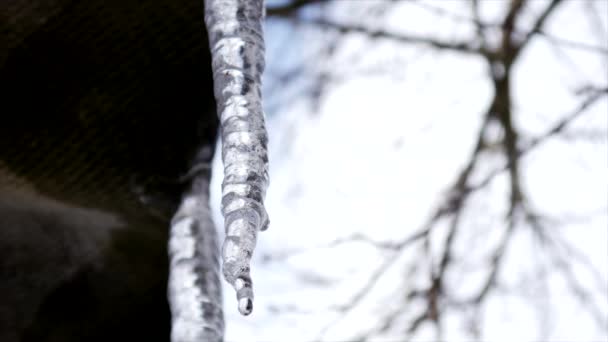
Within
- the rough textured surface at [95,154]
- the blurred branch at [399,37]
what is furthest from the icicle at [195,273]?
the blurred branch at [399,37]

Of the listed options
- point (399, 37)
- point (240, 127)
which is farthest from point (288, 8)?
point (240, 127)

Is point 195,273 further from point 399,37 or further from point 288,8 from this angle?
point 288,8

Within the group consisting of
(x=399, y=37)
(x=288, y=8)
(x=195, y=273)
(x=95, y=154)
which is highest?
(x=288, y=8)

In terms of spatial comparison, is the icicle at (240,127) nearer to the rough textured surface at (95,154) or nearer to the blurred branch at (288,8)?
the rough textured surface at (95,154)

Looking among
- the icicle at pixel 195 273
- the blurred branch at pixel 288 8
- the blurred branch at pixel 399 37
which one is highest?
the blurred branch at pixel 288 8

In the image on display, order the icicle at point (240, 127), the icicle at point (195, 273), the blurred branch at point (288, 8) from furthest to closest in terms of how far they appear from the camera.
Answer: the blurred branch at point (288, 8) → the icicle at point (195, 273) → the icicle at point (240, 127)

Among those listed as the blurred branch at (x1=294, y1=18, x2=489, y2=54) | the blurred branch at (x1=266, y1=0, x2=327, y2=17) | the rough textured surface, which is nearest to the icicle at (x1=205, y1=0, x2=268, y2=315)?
the rough textured surface

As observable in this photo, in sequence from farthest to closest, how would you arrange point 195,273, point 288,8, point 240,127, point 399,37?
1. point 288,8
2. point 399,37
3. point 195,273
4. point 240,127
